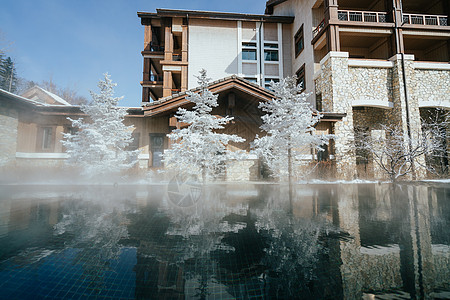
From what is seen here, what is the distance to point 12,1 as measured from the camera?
14.9 metres

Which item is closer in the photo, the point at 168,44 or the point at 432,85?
the point at 432,85

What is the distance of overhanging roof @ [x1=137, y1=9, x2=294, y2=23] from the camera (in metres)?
18.5

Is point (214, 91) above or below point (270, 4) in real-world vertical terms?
below

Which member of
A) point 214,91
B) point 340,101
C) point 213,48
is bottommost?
point 214,91

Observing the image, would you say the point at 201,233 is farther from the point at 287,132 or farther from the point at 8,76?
the point at 8,76

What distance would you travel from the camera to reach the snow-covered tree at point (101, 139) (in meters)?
10.3

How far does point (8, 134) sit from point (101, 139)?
6239mm

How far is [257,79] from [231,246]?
18965mm

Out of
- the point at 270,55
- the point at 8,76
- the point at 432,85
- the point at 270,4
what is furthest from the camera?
the point at 8,76

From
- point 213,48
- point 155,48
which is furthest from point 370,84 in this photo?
point 155,48

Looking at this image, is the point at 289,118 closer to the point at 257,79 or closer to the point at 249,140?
the point at 249,140

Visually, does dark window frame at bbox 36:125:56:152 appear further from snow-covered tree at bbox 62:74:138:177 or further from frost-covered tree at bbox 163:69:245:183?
frost-covered tree at bbox 163:69:245:183

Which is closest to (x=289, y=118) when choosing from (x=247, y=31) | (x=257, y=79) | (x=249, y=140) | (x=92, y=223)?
(x=249, y=140)

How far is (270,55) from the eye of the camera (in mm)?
20609
